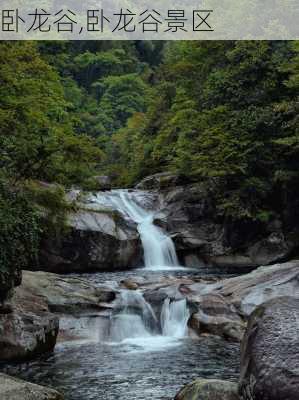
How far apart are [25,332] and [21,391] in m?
3.39

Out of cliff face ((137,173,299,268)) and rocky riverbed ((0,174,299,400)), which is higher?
cliff face ((137,173,299,268))

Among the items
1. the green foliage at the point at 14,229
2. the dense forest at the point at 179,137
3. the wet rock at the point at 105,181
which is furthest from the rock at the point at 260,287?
the wet rock at the point at 105,181

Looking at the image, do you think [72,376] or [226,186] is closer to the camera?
[72,376]

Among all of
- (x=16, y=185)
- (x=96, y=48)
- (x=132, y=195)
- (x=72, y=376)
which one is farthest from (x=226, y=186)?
(x=96, y=48)

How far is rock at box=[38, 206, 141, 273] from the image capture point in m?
18.2

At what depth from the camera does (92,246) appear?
61.1ft

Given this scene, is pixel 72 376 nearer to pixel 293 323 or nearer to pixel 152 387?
pixel 152 387

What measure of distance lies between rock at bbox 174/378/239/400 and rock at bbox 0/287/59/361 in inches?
156

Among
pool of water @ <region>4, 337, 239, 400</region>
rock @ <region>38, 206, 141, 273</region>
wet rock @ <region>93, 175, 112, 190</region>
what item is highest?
wet rock @ <region>93, 175, 112, 190</region>

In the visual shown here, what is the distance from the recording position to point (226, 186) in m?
21.6

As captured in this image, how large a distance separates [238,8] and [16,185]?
18.2 metres

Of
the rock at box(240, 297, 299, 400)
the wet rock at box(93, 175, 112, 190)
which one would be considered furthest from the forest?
the wet rock at box(93, 175, 112, 190)

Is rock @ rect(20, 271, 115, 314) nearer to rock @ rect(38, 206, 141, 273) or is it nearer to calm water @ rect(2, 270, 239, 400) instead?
calm water @ rect(2, 270, 239, 400)

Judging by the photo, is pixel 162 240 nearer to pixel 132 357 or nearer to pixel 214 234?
pixel 214 234
